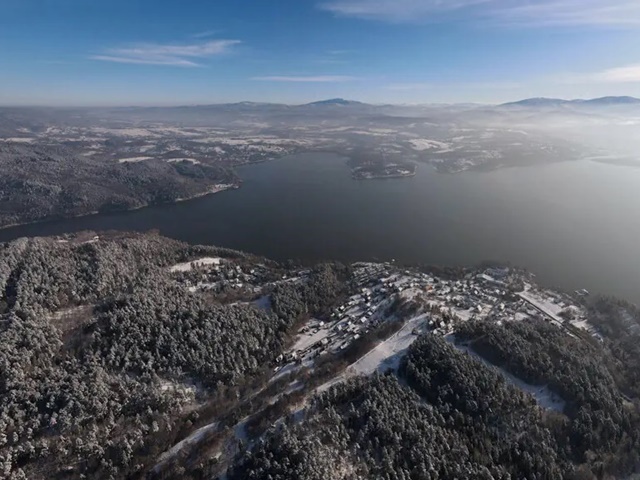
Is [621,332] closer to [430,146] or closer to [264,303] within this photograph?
[264,303]

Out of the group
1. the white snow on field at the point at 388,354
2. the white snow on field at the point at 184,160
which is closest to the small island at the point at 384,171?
the white snow on field at the point at 184,160

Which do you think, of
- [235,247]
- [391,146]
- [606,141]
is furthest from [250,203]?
[606,141]

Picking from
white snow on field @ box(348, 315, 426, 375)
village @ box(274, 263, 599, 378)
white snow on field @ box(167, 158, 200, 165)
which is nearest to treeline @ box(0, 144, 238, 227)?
white snow on field @ box(167, 158, 200, 165)

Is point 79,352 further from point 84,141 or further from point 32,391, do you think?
point 84,141

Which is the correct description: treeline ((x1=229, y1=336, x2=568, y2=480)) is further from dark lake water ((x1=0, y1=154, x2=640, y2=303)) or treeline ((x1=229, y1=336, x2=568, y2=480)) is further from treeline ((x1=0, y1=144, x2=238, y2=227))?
treeline ((x1=0, y1=144, x2=238, y2=227))

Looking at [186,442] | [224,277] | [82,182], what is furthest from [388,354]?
[82,182]

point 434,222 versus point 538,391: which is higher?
point 434,222
